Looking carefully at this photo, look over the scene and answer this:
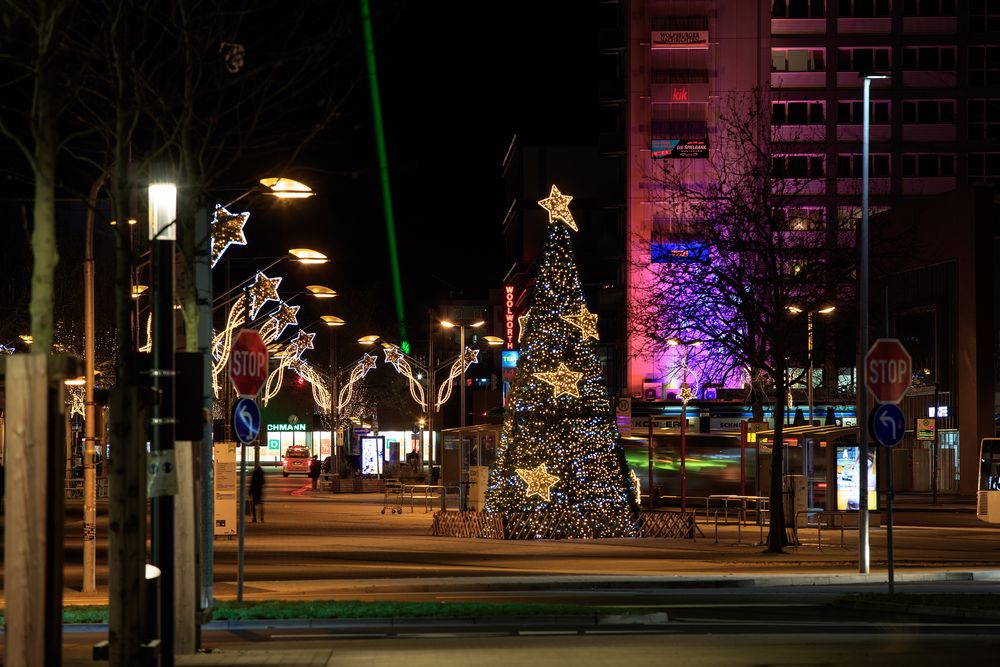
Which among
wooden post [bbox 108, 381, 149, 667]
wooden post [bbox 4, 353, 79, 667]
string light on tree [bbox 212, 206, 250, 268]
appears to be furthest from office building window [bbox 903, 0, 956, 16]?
wooden post [bbox 4, 353, 79, 667]

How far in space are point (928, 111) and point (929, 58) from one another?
3.44 m

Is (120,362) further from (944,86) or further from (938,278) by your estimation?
(944,86)

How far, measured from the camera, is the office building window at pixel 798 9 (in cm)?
9500

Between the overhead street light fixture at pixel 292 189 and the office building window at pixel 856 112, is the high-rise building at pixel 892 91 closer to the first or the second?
the office building window at pixel 856 112

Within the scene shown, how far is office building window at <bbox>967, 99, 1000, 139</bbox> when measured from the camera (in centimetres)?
9588

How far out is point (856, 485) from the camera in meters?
39.0

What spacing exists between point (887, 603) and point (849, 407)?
66.4 m

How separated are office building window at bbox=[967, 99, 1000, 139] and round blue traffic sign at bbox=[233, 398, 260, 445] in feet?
281

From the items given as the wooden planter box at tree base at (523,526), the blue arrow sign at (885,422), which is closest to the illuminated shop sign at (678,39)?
the wooden planter box at tree base at (523,526)

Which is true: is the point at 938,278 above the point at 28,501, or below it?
above

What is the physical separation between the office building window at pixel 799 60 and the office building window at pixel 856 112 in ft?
9.66

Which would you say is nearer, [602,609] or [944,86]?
[602,609]

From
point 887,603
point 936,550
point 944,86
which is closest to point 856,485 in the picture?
point 936,550

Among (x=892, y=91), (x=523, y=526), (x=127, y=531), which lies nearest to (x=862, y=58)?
(x=892, y=91)
